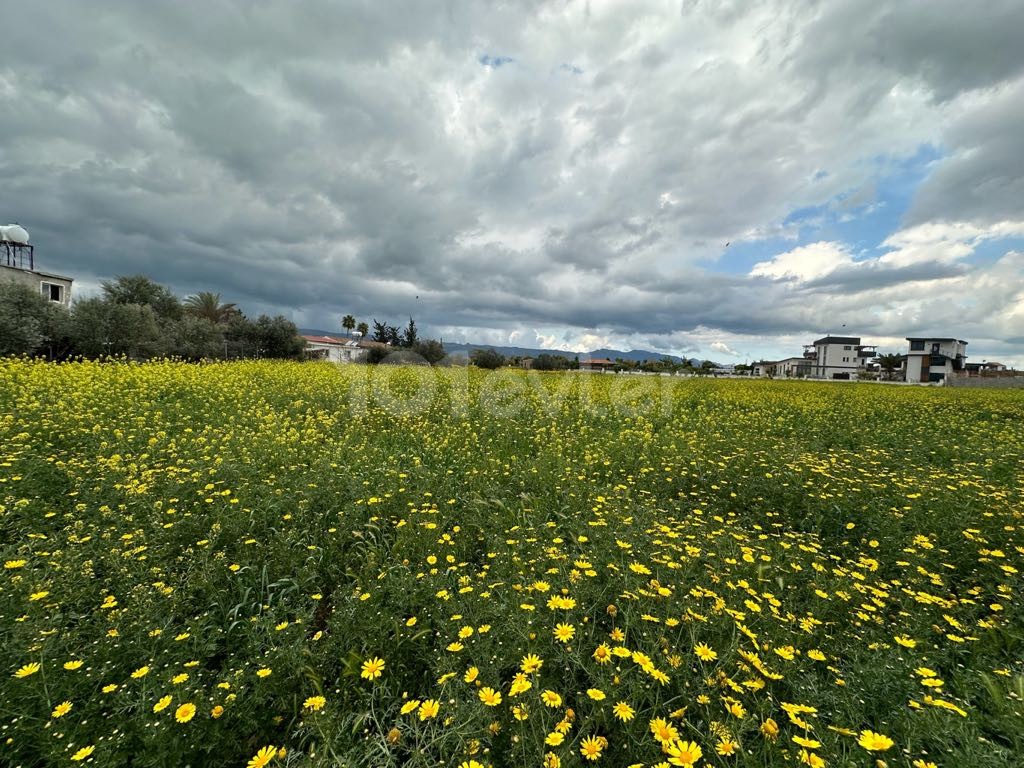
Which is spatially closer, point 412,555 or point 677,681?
point 677,681

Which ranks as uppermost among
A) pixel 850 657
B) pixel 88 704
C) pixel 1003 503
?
pixel 1003 503

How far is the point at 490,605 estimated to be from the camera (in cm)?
258

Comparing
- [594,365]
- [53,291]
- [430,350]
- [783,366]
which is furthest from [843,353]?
[53,291]

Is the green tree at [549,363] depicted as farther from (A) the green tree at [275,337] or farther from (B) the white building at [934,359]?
(B) the white building at [934,359]

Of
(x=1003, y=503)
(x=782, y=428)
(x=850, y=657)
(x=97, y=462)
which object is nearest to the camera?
(x=850, y=657)

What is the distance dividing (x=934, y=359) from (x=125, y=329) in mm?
90178

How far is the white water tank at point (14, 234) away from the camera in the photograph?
31.8 m

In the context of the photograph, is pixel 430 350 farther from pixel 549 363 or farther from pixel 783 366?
pixel 783 366

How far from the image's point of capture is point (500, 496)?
5062mm

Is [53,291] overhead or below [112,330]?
overhead

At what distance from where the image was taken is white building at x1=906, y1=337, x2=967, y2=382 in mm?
58281

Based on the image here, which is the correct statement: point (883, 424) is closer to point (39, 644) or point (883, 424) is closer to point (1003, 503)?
point (1003, 503)

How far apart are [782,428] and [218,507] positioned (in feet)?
36.8

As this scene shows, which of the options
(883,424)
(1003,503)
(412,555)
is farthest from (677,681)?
(883,424)
